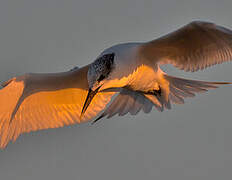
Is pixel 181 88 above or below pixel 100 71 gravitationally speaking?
below

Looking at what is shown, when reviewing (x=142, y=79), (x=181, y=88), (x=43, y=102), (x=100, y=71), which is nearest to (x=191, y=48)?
(x=181, y=88)

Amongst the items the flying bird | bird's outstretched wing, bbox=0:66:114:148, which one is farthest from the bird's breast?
bird's outstretched wing, bbox=0:66:114:148

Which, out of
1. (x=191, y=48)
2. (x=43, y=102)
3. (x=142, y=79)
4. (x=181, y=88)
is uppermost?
(x=191, y=48)

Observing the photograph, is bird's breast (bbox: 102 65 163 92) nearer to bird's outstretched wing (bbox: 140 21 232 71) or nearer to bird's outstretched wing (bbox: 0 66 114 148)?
bird's outstretched wing (bbox: 140 21 232 71)

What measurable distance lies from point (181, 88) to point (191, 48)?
734 millimetres

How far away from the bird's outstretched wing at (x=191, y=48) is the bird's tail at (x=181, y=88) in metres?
0.32

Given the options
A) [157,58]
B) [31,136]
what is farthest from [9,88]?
[31,136]

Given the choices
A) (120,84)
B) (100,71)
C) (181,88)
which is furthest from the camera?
(181,88)

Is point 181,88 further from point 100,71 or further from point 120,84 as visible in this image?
point 100,71

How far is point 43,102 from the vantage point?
27.6ft

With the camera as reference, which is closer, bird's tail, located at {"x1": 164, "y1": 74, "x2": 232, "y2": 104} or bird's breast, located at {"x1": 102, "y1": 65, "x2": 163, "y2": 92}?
bird's breast, located at {"x1": 102, "y1": 65, "x2": 163, "y2": 92}

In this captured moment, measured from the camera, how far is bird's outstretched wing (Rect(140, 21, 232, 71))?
23.6 feet

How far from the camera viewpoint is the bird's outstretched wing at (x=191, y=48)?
7195 mm

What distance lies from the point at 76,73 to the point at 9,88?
1069 millimetres
